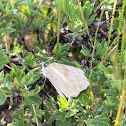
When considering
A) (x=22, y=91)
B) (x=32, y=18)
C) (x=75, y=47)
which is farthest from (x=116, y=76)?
(x=32, y=18)

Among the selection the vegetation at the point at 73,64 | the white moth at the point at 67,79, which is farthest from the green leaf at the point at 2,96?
the white moth at the point at 67,79

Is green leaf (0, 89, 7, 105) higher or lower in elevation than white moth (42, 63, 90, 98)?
lower

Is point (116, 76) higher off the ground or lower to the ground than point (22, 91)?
higher

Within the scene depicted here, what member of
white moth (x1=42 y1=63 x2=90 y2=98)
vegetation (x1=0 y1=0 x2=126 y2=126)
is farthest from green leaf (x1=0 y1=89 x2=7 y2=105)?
white moth (x1=42 y1=63 x2=90 y2=98)

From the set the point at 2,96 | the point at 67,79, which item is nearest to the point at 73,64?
the point at 67,79

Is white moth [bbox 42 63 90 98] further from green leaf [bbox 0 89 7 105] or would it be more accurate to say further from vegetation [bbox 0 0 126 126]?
green leaf [bbox 0 89 7 105]

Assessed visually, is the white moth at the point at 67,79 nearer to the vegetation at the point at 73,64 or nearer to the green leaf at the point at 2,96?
the vegetation at the point at 73,64

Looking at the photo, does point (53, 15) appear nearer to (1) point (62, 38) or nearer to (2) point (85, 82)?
(1) point (62, 38)
